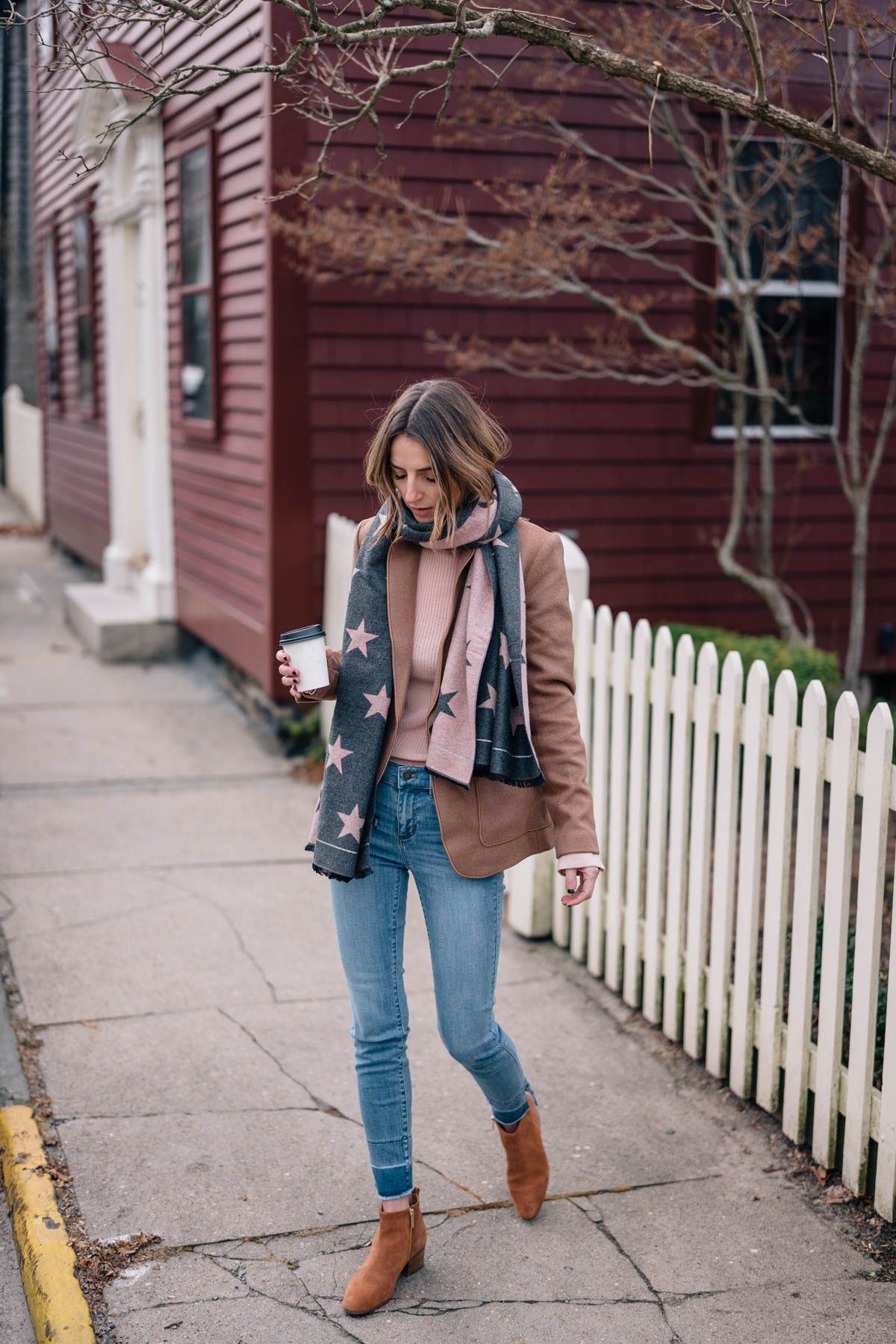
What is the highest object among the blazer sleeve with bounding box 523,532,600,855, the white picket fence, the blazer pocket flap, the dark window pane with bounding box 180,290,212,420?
the dark window pane with bounding box 180,290,212,420

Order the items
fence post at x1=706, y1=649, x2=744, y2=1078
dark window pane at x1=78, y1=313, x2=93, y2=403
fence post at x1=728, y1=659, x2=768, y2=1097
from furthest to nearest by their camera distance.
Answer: dark window pane at x1=78, y1=313, x2=93, y2=403, fence post at x1=706, y1=649, x2=744, y2=1078, fence post at x1=728, y1=659, x2=768, y2=1097

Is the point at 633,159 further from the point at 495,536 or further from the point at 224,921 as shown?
the point at 495,536

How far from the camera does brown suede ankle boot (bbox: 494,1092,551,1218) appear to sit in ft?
11.1

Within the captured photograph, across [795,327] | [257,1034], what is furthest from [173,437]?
[257,1034]

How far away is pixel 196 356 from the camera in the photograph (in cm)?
931

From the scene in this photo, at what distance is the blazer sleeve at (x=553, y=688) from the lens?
122 inches

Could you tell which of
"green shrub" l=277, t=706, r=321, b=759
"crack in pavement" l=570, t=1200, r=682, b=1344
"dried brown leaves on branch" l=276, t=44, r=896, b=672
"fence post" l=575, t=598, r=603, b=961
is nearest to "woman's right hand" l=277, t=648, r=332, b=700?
"crack in pavement" l=570, t=1200, r=682, b=1344

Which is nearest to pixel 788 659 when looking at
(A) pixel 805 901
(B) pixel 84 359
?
(A) pixel 805 901

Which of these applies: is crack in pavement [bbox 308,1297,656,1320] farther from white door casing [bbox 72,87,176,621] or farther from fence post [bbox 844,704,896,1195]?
white door casing [bbox 72,87,176,621]

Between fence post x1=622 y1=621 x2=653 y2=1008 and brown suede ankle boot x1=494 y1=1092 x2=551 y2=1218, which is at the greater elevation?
fence post x1=622 y1=621 x2=653 y2=1008

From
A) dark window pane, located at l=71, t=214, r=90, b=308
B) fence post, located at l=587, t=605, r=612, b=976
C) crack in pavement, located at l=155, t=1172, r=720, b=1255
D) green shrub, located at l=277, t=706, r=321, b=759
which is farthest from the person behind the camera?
dark window pane, located at l=71, t=214, r=90, b=308

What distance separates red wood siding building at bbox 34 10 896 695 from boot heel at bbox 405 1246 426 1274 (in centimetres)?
492

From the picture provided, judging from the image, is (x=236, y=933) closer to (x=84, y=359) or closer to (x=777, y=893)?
(x=777, y=893)

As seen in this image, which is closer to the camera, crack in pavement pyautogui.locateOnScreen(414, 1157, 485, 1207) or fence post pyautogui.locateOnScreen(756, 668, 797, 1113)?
crack in pavement pyautogui.locateOnScreen(414, 1157, 485, 1207)
